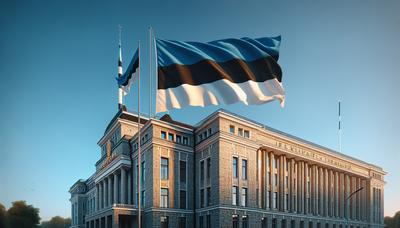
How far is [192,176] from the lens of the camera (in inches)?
1981

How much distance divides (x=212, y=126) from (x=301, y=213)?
83.9ft

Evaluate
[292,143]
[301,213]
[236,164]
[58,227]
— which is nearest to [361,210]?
[301,213]

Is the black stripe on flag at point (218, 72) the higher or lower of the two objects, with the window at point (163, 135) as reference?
higher

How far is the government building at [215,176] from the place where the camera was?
149 ft

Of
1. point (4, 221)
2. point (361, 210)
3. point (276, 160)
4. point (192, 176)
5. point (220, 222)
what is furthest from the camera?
point (361, 210)

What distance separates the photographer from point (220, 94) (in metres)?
18.9

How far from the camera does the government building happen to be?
45500mm

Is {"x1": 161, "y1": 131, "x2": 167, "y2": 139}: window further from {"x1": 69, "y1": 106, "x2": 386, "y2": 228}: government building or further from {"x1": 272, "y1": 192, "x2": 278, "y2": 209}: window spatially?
{"x1": 272, "y1": 192, "x2": 278, "y2": 209}: window

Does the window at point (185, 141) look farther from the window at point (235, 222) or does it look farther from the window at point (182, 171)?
the window at point (235, 222)

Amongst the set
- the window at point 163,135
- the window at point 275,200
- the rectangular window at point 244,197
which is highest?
the window at point 163,135

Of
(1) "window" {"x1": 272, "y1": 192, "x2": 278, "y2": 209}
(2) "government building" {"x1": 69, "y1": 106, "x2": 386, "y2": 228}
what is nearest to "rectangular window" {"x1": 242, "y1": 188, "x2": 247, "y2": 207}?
(2) "government building" {"x1": 69, "y1": 106, "x2": 386, "y2": 228}

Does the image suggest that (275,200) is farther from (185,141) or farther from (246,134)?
(185,141)

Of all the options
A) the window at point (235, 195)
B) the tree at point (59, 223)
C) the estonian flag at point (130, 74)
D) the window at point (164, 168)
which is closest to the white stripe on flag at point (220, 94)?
the estonian flag at point (130, 74)

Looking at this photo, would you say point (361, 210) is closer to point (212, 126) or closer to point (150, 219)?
point (212, 126)
